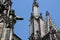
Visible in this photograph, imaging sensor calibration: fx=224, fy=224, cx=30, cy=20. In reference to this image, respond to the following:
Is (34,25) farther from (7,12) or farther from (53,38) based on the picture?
(7,12)

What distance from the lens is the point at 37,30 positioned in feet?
99.5

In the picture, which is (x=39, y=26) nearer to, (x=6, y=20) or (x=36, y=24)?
(x=36, y=24)

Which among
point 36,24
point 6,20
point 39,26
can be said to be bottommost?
point 39,26

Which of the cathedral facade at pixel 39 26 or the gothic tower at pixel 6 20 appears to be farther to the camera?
the cathedral facade at pixel 39 26

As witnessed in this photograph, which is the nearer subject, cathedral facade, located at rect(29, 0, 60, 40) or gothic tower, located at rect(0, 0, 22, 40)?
gothic tower, located at rect(0, 0, 22, 40)

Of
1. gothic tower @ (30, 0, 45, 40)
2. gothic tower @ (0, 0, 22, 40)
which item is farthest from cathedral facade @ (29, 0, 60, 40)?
gothic tower @ (0, 0, 22, 40)

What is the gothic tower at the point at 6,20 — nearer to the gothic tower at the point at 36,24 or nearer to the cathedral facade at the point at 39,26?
the cathedral facade at the point at 39,26

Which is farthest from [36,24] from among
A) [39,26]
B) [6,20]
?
[6,20]

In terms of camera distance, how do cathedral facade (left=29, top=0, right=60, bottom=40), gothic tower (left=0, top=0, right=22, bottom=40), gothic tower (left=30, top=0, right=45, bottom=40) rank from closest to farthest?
gothic tower (left=0, top=0, right=22, bottom=40)
cathedral facade (left=29, top=0, right=60, bottom=40)
gothic tower (left=30, top=0, right=45, bottom=40)

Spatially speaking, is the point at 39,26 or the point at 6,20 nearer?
the point at 6,20

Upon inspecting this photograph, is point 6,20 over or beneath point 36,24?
over

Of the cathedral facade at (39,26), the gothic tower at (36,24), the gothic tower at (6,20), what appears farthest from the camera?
the gothic tower at (36,24)

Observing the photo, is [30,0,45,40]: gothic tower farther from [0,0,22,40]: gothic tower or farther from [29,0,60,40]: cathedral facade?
[0,0,22,40]: gothic tower

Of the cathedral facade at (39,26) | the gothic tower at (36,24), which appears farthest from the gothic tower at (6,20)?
the gothic tower at (36,24)
